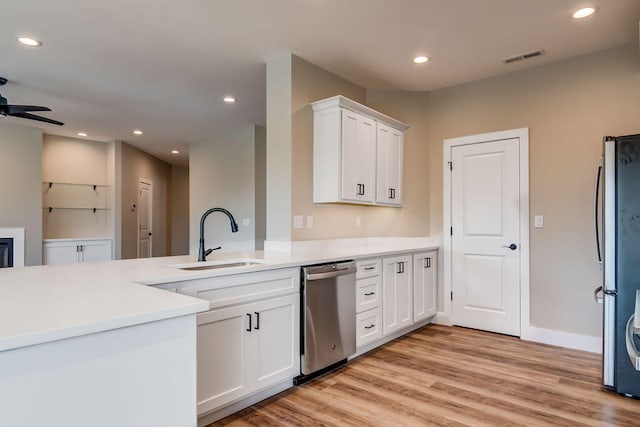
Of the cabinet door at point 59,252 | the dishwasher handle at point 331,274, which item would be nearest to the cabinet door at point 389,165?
the dishwasher handle at point 331,274

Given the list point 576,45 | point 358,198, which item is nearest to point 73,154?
point 358,198

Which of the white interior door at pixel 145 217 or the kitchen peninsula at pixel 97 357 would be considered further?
the white interior door at pixel 145 217

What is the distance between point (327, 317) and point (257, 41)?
230 cm

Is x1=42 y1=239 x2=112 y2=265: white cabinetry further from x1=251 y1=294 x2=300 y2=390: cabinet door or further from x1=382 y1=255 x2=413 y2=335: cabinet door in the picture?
x1=382 y1=255 x2=413 y2=335: cabinet door

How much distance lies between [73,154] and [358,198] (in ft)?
18.7

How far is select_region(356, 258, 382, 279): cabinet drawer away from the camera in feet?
10.4

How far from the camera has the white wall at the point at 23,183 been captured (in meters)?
5.55

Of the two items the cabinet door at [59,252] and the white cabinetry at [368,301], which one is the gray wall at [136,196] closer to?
the cabinet door at [59,252]

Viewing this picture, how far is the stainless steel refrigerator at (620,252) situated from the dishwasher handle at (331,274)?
1736mm

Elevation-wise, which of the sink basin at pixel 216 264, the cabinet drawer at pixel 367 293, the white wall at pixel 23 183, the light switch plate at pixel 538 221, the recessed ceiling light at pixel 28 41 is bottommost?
the cabinet drawer at pixel 367 293

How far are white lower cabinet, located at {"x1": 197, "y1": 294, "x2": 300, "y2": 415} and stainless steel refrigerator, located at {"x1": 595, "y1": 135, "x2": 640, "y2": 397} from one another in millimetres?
2103

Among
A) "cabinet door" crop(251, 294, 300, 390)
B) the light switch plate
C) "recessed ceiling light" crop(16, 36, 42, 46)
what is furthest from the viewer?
the light switch plate

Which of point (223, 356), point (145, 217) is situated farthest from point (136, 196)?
point (223, 356)

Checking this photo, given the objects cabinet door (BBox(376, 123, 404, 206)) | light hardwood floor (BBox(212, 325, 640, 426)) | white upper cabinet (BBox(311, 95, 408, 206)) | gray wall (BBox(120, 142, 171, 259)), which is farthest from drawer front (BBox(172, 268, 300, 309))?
gray wall (BBox(120, 142, 171, 259))
